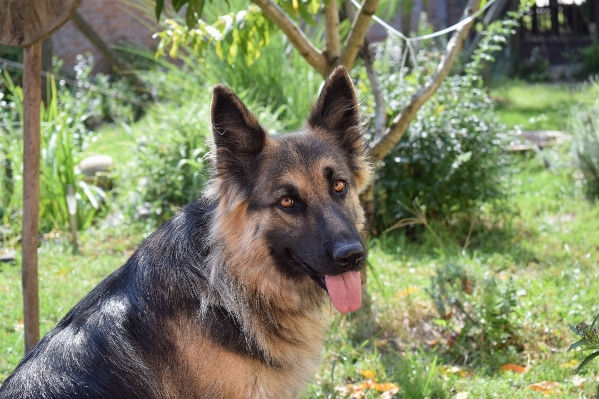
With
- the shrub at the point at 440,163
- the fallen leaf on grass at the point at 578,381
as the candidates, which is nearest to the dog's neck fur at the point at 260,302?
the fallen leaf on grass at the point at 578,381

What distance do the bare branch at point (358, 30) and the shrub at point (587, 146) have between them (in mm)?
4649

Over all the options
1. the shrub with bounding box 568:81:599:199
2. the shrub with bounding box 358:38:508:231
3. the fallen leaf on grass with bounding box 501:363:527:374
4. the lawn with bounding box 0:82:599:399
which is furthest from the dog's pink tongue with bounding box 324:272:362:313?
the shrub with bounding box 568:81:599:199

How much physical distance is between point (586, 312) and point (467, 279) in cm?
93

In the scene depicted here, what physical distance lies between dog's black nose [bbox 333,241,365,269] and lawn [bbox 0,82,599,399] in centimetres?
158

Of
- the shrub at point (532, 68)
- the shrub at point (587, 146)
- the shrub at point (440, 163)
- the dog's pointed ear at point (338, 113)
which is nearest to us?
the dog's pointed ear at point (338, 113)

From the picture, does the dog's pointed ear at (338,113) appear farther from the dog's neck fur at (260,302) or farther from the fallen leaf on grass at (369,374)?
the fallen leaf on grass at (369,374)

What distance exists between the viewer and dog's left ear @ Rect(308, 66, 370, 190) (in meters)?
3.62

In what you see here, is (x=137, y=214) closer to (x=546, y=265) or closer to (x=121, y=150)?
(x=121, y=150)

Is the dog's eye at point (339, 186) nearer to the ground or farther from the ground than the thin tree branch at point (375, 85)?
nearer to the ground

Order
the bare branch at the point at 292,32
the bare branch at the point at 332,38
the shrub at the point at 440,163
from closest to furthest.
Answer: the bare branch at the point at 292,32, the bare branch at the point at 332,38, the shrub at the point at 440,163

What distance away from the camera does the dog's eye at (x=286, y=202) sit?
129 inches

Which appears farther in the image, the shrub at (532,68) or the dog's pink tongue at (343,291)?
the shrub at (532,68)

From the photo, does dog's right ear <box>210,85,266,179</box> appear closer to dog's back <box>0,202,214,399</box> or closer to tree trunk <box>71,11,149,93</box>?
dog's back <box>0,202,214,399</box>

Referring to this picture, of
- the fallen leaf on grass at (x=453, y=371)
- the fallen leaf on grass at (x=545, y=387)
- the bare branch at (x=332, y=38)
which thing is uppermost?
the bare branch at (x=332, y=38)
